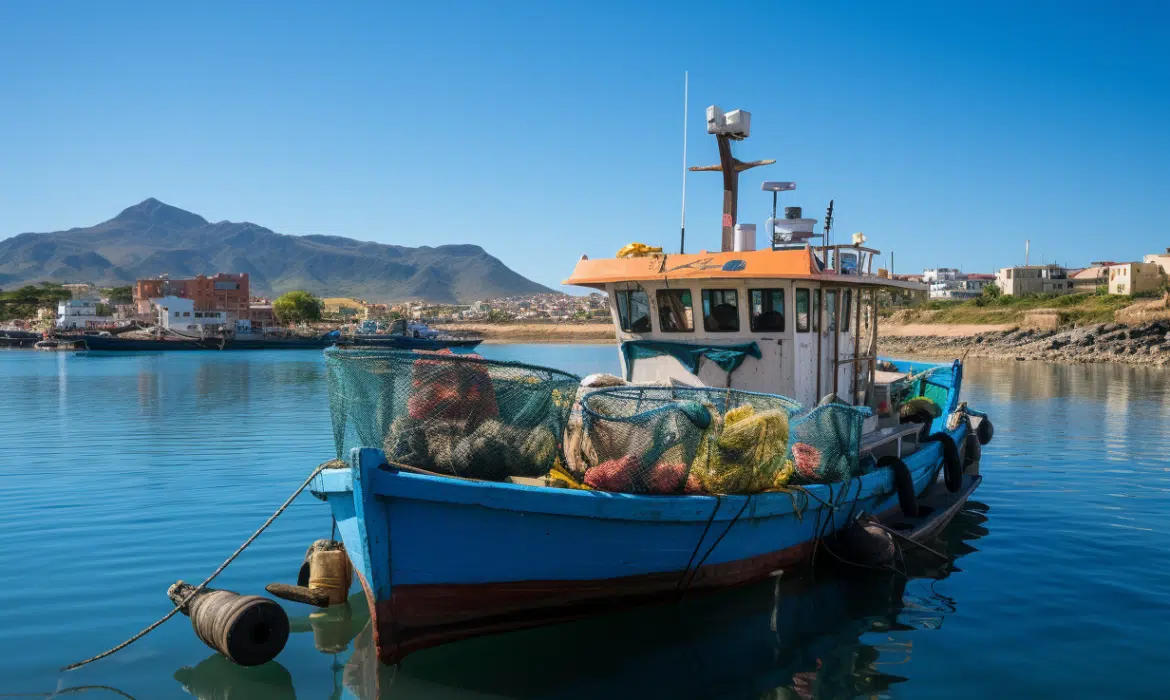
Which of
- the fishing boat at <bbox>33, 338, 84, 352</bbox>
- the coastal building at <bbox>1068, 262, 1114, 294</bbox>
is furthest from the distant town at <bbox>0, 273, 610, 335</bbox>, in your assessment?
the coastal building at <bbox>1068, 262, 1114, 294</bbox>

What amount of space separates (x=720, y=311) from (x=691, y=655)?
4.70 metres

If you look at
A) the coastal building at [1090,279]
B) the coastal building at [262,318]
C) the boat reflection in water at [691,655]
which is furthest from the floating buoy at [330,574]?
the coastal building at [1090,279]

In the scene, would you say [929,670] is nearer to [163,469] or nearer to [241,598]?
[241,598]

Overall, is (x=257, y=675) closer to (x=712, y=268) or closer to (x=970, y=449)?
(x=712, y=268)

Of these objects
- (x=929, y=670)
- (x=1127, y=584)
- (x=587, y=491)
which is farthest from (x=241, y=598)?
(x=1127, y=584)

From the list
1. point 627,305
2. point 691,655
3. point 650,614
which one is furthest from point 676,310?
point 691,655

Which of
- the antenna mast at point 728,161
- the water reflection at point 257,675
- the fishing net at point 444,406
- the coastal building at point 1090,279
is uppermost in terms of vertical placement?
the coastal building at point 1090,279

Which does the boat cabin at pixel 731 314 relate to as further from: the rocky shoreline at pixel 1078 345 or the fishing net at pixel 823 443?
the rocky shoreline at pixel 1078 345

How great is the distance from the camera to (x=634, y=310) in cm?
1155

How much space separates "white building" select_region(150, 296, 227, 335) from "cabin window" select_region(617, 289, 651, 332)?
97493 millimetres

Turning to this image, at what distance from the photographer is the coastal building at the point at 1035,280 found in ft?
374

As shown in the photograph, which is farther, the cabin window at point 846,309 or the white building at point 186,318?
the white building at point 186,318

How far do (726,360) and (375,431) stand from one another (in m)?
5.24

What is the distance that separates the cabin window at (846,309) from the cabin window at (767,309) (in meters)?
1.70
